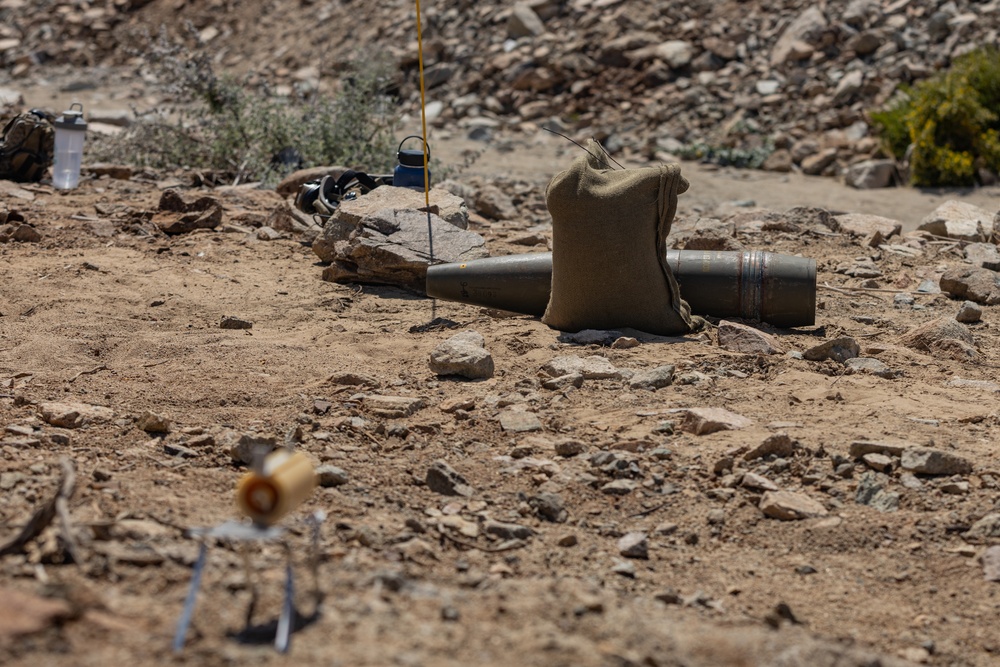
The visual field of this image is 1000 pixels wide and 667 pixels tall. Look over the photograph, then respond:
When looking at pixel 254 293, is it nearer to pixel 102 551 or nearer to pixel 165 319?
pixel 165 319

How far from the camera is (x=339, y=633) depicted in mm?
2293

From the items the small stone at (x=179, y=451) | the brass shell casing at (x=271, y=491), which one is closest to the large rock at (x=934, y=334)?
the small stone at (x=179, y=451)

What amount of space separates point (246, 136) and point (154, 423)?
5.82 meters

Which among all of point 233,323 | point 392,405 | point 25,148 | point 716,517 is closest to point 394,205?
point 233,323

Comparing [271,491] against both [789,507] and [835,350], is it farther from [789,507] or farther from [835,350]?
[835,350]

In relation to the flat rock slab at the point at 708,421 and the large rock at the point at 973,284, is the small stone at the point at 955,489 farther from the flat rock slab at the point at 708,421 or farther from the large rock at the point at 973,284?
the large rock at the point at 973,284

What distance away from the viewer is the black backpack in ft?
27.2

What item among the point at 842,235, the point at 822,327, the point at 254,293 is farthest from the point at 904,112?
the point at 254,293

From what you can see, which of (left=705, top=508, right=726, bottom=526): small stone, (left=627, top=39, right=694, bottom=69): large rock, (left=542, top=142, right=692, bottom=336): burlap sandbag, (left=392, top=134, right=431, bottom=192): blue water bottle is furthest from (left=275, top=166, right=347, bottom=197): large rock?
(left=627, top=39, right=694, bottom=69): large rock

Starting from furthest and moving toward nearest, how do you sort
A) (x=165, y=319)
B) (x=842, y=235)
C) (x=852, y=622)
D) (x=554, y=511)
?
1. (x=842, y=235)
2. (x=165, y=319)
3. (x=554, y=511)
4. (x=852, y=622)

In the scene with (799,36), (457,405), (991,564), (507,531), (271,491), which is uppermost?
(799,36)

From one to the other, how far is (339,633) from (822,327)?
3.83 m

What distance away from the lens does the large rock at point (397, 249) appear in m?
6.05

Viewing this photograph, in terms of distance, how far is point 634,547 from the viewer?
11.0 ft
